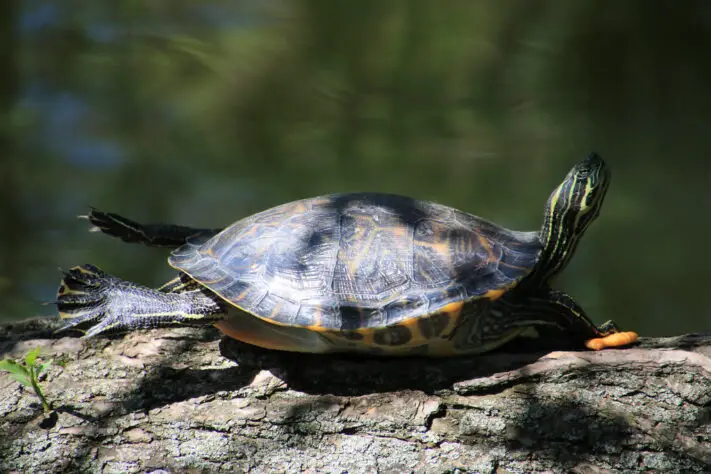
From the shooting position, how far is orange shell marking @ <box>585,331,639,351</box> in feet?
9.07

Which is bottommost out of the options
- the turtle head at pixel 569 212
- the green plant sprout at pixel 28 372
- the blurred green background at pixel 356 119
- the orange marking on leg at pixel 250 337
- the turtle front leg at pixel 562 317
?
the green plant sprout at pixel 28 372

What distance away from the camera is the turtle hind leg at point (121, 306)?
2.75 meters

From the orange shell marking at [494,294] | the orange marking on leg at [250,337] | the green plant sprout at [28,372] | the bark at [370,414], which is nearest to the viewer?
the bark at [370,414]

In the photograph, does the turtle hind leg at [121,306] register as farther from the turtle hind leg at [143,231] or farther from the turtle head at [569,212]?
the turtle head at [569,212]

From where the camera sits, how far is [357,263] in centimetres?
269

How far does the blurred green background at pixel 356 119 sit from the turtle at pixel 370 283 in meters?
4.17

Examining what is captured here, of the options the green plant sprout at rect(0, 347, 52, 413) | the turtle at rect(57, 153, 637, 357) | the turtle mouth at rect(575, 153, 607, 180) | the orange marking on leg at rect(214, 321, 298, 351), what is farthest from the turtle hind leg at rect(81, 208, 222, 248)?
the turtle mouth at rect(575, 153, 607, 180)

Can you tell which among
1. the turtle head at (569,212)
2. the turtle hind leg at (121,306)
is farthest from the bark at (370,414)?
the turtle head at (569,212)

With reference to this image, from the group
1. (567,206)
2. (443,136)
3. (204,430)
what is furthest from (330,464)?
(443,136)

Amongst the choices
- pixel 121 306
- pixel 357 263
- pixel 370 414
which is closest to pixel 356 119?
pixel 357 263

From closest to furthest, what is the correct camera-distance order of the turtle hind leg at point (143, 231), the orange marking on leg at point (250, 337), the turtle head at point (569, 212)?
1. the orange marking on leg at point (250, 337)
2. the turtle head at point (569, 212)
3. the turtle hind leg at point (143, 231)

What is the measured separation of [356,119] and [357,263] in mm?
4885

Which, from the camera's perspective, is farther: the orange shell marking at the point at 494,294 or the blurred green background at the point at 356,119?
the blurred green background at the point at 356,119

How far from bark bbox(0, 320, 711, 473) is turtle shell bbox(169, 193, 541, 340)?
1.03 feet
